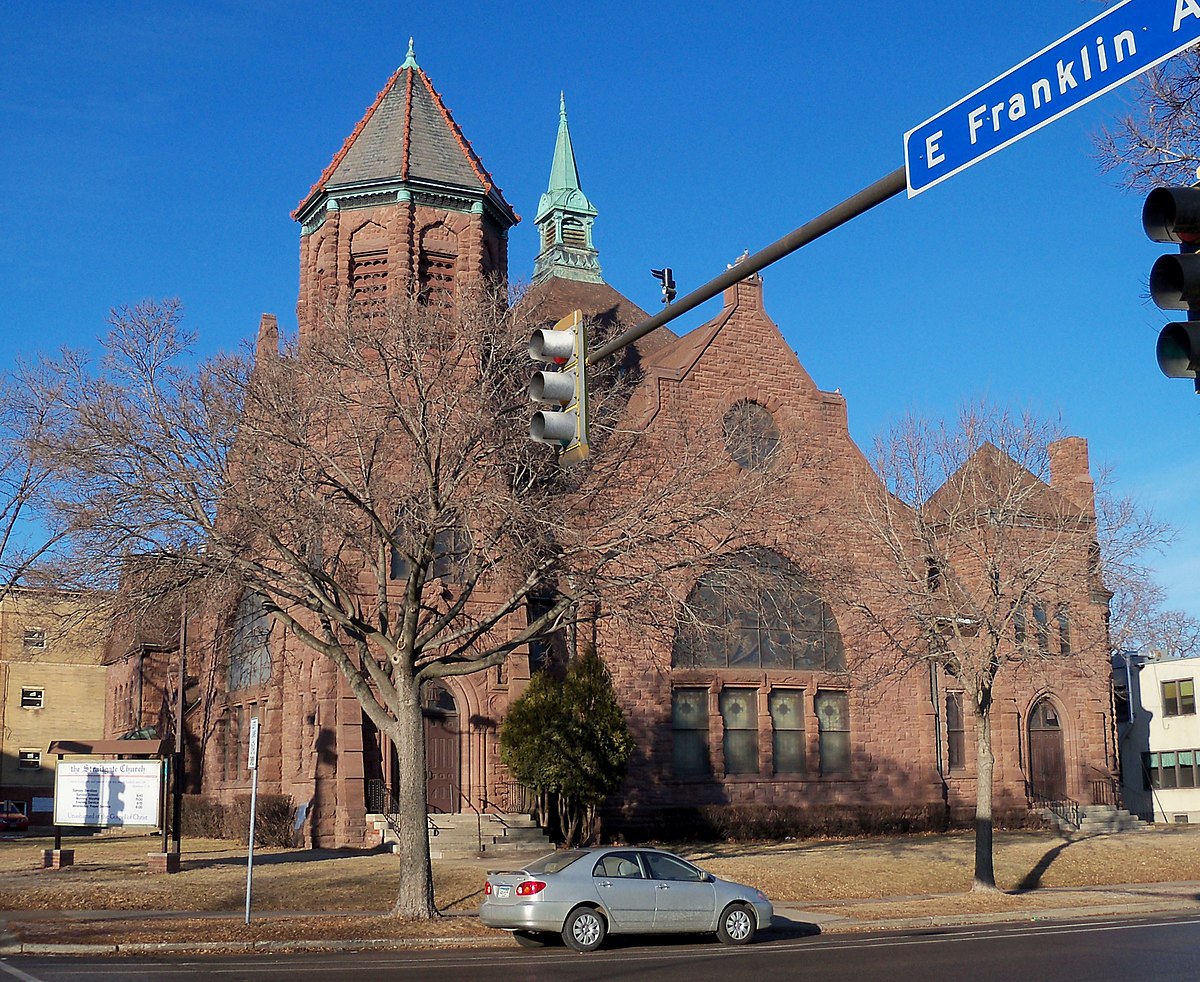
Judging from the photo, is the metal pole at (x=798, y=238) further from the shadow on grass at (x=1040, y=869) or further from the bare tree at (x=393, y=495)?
the shadow on grass at (x=1040, y=869)

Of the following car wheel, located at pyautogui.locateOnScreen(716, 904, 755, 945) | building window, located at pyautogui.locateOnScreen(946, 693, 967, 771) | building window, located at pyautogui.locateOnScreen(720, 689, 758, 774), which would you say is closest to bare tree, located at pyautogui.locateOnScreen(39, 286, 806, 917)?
car wheel, located at pyautogui.locateOnScreen(716, 904, 755, 945)

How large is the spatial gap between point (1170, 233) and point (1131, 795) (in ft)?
179

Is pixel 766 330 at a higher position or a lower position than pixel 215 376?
higher

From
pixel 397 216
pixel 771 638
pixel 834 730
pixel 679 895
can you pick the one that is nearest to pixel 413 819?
pixel 679 895

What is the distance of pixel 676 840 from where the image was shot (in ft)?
112

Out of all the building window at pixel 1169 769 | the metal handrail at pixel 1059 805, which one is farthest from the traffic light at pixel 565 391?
the building window at pixel 1169 769

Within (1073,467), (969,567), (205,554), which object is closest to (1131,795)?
(1073,467)

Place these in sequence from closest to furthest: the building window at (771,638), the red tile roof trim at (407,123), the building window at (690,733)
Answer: the building window at (690,733), the building window at (771,638), the red tile roof trim at (407,123)

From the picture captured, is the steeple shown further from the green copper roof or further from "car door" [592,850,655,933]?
"car door" [592,850,655,933]

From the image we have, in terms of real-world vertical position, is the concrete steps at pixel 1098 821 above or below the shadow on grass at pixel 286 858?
below

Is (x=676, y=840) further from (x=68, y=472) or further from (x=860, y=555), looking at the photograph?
(x=68, y=472)

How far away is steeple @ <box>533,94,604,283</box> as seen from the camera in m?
55.3

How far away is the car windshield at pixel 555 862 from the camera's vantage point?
18250 mm

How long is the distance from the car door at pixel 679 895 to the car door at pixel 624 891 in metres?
0.16
